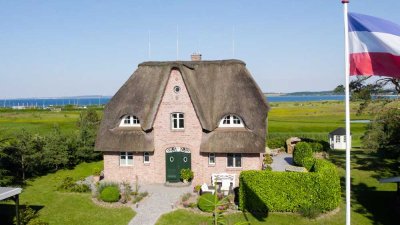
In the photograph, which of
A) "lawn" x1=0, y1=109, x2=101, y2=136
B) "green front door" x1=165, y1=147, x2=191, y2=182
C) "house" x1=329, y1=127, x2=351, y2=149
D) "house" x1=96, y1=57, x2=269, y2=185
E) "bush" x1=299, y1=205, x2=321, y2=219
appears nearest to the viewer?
"bush" x1=299, y1=205, x2=321, y2=219

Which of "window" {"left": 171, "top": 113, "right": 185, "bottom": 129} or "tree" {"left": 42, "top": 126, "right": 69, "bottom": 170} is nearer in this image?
"window" {"left": 171, "top": 113, "right": 185, "bottom": 129}

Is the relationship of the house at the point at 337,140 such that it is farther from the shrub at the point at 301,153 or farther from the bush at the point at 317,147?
the shrub at the point at 301,153

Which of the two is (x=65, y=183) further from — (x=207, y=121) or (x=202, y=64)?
(x=202, y=64)

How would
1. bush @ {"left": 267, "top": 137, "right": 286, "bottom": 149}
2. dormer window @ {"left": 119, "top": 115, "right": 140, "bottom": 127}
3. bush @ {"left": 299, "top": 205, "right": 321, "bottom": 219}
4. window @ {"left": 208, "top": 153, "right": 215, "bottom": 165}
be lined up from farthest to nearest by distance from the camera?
bush @ {"left": 267, "top": 137, "right": 286, "bottom": 149} → dormer window @ {"left": 119, "top": 115, "right": 140, "bottom": 127} → window @ {"left": 208, "top": 153, "right": 215, "bottom": 165} → bush @ {"left": 299, "top": 205, "right": 321, "bottom": 219}

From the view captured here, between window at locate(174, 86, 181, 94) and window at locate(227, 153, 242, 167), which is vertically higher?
window at locate(174, 86, 181, 94)

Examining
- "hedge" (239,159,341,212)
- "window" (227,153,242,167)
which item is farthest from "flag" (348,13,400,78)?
"window" (227,153,242,167)

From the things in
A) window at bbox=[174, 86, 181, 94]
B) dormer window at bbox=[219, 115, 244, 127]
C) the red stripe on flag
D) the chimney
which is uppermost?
the chimney

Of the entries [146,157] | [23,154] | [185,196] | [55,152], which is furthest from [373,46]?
[55,152]

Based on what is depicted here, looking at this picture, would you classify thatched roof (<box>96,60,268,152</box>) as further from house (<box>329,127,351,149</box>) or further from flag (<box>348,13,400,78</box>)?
house (<box>329,127,351,149</box>)
